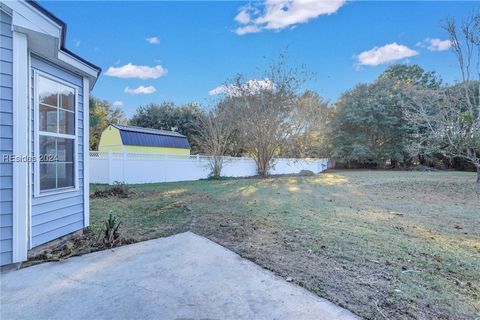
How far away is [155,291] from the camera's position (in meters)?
2.37

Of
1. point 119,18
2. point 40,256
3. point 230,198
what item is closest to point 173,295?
point 40,256

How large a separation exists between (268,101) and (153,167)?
679cm

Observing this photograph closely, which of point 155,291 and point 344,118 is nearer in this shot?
point 155,291

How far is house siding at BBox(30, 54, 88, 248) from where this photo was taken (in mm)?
3160

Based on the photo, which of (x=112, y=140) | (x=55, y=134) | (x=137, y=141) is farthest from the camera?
(x=112, y=140)

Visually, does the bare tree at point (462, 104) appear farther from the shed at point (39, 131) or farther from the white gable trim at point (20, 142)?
the white gable trim at point (20, 142)

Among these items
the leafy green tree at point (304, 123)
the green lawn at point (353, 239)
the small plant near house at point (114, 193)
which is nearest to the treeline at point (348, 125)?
the leafy green tree at point (304, 123)

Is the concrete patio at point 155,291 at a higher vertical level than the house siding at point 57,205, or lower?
lower

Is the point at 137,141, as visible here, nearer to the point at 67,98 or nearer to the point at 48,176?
the point at 67,98

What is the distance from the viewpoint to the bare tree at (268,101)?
1387 cm

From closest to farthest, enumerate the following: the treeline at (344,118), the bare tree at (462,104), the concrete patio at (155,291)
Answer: the concrete patio at (155,291) < the bare tree at (462,104) < the treeline at (344,118)

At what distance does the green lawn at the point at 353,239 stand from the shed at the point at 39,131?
3.48 feet

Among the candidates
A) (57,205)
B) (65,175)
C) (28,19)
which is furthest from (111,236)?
(28,19)

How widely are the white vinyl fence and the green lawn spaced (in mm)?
3785
